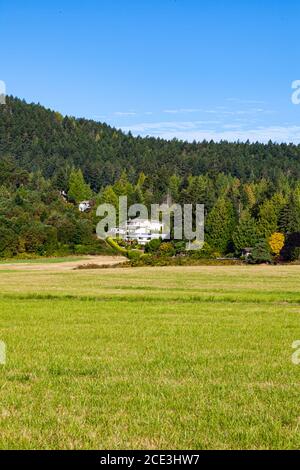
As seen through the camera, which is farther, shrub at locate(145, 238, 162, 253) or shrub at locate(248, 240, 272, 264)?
shrub at locate(145, 238, 162, 253)

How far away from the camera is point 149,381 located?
12.8 m

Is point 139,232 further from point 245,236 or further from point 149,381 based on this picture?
point 149,381

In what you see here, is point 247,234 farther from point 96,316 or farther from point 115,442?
point 115,442

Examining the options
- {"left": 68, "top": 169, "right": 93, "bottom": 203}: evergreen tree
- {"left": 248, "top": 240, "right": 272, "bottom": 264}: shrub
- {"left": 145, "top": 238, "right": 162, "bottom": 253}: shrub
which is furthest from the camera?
{"left": 68, "top": 169, "right": 93, "bottom": 203}: evergreen tree

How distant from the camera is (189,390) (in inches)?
466

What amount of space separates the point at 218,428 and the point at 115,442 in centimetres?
169

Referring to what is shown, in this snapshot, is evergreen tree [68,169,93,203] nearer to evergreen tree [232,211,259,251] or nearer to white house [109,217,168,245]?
white house [109,217,168,245]

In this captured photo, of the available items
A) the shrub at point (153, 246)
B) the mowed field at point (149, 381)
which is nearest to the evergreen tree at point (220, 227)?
the shrub at point (153, 246)

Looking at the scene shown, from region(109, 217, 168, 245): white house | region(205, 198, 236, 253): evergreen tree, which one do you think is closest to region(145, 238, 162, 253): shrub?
region(109, 217, 168, 245): white house

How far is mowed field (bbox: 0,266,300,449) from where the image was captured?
8.91 metres

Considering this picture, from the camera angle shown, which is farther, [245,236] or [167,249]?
[245,236]

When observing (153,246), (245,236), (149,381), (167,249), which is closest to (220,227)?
(245,236)

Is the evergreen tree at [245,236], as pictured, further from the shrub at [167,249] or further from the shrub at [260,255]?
the shrub at [260,255]

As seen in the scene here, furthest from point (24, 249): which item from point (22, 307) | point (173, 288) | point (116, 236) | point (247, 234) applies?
point (22, 307)
